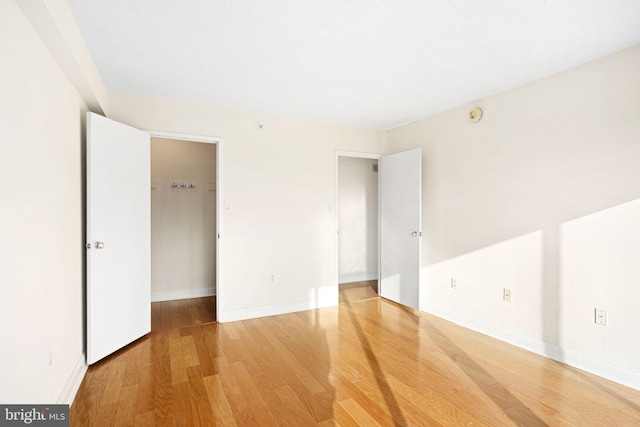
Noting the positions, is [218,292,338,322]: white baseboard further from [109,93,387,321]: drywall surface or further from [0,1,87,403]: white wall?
[0,1,87,403]: white wall

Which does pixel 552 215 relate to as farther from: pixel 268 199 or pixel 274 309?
pixel 274 309

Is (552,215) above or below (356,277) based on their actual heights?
above

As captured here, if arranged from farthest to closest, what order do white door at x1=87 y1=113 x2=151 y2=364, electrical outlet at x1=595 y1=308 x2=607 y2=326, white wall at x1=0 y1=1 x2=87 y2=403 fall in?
white door at x1=87 y1=113 x2=151 y2=364 < electrical outlet at x1=595 y1=308 x2=607 y2=326 < white wall at x1=0 y1=1 x2=87 y2=403

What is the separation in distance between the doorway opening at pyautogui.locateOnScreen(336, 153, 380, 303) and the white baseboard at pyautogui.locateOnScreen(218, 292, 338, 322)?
1.22 metres

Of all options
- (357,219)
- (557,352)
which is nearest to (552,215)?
(557,352)

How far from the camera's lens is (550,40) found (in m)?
2.21

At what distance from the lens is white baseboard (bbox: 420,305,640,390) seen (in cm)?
234

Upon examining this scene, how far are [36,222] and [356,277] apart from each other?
474 centimetres

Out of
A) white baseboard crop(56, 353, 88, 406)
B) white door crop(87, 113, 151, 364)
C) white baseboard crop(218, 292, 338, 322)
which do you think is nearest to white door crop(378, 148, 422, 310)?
white baseboard crop(218, 292, 338, 322)

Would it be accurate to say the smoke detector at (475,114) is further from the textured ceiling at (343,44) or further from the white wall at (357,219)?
the white wall at (357,219)

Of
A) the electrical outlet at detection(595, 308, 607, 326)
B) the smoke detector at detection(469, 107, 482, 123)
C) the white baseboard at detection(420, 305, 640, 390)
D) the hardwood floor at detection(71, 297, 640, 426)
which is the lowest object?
the hardwood floor at detection(71, 297, 640, 426)

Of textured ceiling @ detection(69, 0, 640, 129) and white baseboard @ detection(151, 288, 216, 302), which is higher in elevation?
textured ceiling @ detection(69, 0, 640, 129)

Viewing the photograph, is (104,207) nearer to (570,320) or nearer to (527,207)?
(527,207)

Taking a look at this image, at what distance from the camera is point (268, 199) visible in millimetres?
3922
